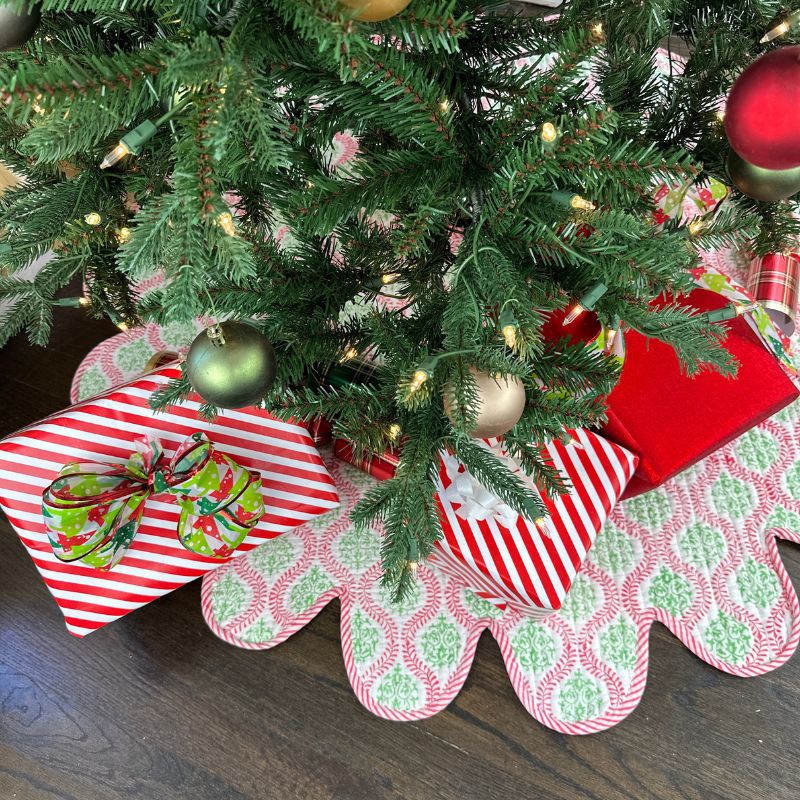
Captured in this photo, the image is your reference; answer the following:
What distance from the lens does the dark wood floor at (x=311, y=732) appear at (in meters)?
0.75

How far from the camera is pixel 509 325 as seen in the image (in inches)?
15.5

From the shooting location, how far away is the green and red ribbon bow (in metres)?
0.66

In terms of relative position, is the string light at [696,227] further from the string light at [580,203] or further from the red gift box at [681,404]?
the red gift box at [681,404]

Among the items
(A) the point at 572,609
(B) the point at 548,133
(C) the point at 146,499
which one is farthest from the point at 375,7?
(A) the point at 572,609

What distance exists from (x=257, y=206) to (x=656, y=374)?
1.82ft

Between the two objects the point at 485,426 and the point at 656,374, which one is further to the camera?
the point at 656,374

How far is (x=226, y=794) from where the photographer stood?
2.46 feet

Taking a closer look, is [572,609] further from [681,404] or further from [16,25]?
A: [16,25]

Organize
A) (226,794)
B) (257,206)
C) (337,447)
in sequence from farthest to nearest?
(337,447) → (226,794) → (257,206)

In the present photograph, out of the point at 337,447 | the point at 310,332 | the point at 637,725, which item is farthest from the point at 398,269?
the point at 637,725

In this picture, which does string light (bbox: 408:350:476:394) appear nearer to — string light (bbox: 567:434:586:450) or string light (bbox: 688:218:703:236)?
string light (bbox: 688:218:703:236)

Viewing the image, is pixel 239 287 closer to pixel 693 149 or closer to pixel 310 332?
pixel 310 332

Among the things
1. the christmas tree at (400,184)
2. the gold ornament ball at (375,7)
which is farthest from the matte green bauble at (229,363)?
the gold ornament ball at (375,7)

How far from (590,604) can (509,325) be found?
57 cm
